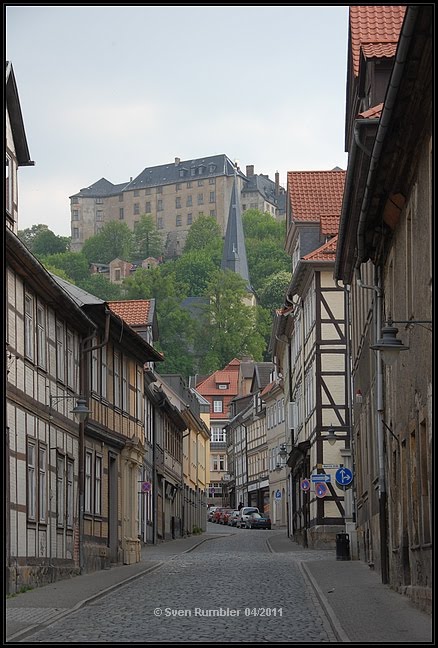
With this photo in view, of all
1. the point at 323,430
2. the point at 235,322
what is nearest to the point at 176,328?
the point at 235,322

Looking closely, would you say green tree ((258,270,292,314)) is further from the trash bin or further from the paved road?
the paved road

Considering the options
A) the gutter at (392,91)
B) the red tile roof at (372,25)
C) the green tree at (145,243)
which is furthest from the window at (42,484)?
the green tree at (145,243)

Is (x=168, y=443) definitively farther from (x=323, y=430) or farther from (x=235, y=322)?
(x=235, y=322)

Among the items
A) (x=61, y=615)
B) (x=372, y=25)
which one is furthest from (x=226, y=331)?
(x=61, y=615)

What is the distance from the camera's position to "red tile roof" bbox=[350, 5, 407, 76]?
25422 mm

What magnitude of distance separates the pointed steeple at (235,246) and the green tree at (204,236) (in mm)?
4508

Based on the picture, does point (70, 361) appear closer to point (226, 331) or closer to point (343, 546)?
point (343, 546)

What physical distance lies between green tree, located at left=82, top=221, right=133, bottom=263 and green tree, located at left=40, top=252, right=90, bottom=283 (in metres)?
17.0

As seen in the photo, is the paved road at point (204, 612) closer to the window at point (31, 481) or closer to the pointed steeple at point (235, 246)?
the window at point (31, 481)

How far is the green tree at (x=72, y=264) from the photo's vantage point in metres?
174

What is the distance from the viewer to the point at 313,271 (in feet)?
138

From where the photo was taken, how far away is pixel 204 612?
56.1 ft

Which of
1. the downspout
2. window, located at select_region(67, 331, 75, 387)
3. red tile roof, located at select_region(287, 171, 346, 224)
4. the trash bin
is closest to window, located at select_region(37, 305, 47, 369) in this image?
window, located at select_region(67, 331, 75, 387)

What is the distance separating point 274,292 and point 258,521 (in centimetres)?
7896
